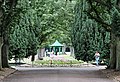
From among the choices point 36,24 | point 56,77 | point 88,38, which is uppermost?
point 36,24

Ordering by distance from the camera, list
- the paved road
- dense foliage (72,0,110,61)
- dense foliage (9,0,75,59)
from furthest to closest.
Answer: dense foliage (72,0,110,61) → dense foliage (9,0,75,59) → the paved road

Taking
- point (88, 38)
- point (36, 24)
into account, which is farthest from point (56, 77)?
point (36, 24)

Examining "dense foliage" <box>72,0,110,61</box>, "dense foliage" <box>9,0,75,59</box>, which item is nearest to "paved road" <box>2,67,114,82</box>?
"dense foliage" <box>9,0,75,59</box>

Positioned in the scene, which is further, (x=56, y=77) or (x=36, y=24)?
(x=36, y=24)

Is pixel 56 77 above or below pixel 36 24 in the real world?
below

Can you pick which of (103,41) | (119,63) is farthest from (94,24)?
(119,63)

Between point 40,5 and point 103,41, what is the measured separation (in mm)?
9480

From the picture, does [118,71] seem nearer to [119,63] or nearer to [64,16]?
[119,63]

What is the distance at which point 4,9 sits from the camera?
88.1ft

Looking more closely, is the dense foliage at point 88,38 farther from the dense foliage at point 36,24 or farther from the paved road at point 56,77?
the paved road at point 56,77

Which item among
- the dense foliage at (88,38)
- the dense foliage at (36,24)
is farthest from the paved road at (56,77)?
the dense foliage at (88,38)

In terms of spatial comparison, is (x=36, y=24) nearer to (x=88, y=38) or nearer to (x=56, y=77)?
(x=88, y=38)

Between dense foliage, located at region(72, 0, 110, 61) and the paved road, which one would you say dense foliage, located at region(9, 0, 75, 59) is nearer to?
dense foliage, located at region(72, 0, 110, 61)

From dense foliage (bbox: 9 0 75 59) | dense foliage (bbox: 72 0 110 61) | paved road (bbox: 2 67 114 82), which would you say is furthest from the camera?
dense foliage (bbox: 72 0 110 61)
